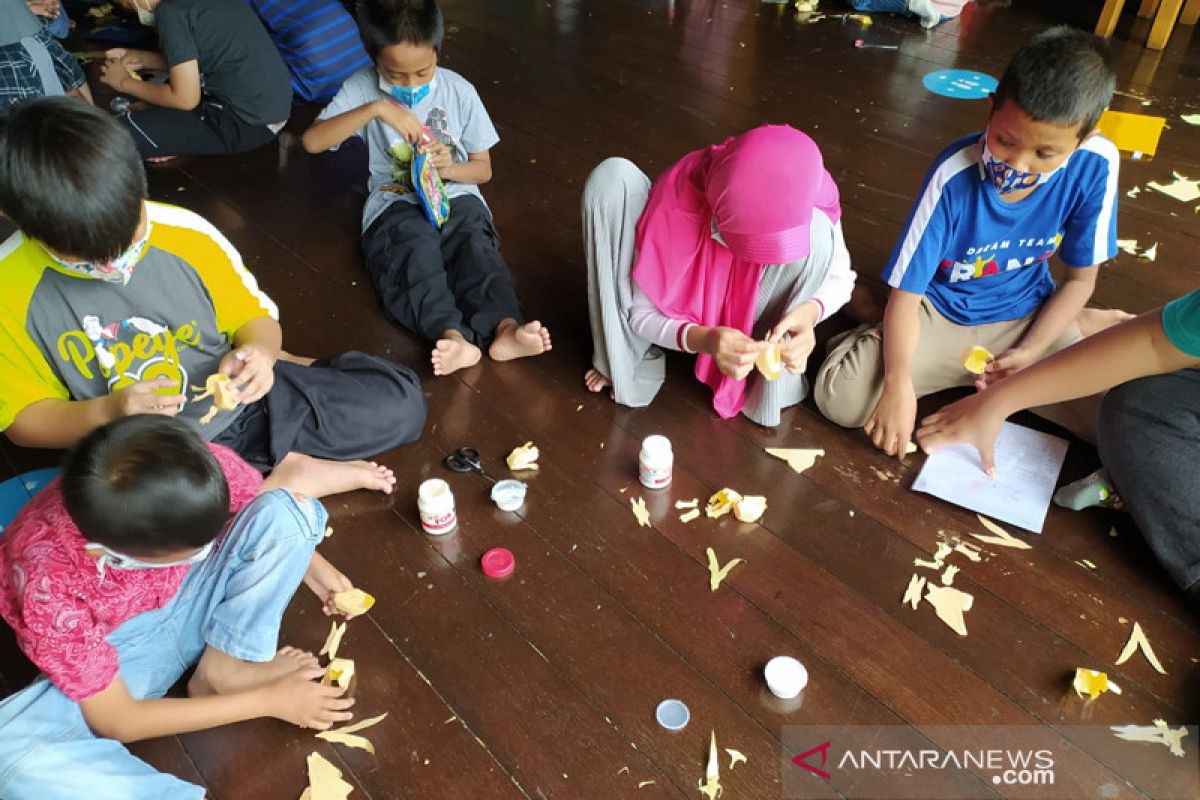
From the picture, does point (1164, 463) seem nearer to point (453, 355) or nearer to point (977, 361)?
point (977, 361)

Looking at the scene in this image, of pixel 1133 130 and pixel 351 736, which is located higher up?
pixel 1133 130

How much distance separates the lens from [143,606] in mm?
1406

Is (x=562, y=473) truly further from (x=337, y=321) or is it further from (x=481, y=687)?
(x=337, y=321)

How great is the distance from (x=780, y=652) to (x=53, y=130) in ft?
4.81

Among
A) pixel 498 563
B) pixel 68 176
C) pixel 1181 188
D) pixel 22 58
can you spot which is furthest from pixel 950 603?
pixel 22 58

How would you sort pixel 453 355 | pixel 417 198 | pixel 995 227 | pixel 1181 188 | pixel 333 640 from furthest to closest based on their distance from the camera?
pixel 1181 188, pixel 417 198, pixel 453 355, pixel 995 227, pixel 333 640

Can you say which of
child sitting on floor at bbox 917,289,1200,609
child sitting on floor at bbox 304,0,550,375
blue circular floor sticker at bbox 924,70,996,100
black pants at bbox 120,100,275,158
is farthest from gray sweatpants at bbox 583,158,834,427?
blue circular floor sticker at bbox 924,70,996,100

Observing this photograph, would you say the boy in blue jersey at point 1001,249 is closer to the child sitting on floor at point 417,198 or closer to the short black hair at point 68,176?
the child sitting on floor at point 417,198

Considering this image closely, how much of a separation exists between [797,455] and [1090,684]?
723 millimetres

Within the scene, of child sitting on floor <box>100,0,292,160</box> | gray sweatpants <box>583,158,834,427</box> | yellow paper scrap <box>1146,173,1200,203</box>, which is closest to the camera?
gray sweatpants <box>583,158,834,427</box>

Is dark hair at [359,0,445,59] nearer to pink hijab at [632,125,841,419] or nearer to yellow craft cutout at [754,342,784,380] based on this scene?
pink hijab at [632,125,841,419]

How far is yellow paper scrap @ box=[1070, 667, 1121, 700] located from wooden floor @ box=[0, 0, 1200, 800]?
A: 0.09 ft

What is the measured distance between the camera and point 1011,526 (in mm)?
1805

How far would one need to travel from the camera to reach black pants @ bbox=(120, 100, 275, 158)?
10.1 ft
